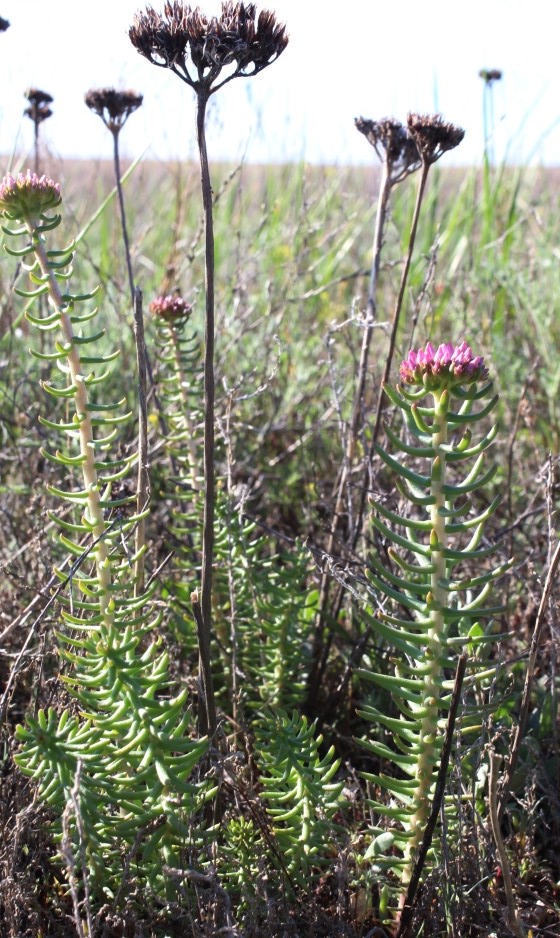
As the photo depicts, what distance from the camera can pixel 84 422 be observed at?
1489 millimetres

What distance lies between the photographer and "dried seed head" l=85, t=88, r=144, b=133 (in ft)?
8.55

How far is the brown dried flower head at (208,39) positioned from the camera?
1368mm

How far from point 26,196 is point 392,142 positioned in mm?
1093

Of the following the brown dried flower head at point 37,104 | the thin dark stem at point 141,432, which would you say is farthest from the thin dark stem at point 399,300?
the brown dried flower head at point 37,104

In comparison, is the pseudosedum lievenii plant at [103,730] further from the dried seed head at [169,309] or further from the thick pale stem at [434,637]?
the dried seed head at [169,309]

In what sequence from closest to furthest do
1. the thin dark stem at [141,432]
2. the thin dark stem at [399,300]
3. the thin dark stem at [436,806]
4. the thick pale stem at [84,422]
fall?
the thin dark stem at [436,806], the thick pale stem at [84,422], the thin dark stem at [141,432], the thin dark stem at [399,300]

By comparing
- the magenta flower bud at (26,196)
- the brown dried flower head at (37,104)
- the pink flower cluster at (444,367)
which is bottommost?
the pink flower cluster at (444,367)

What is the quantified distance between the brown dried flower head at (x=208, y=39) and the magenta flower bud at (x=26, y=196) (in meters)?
0.27

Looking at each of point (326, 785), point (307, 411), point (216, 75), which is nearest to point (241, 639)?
point (326, 785)

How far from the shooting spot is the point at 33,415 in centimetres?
296

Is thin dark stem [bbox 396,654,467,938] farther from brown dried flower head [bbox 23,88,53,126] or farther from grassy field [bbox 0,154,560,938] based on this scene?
brown dried flower head [bbox 23,88,53,126]

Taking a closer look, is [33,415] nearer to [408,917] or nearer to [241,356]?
[241,356]

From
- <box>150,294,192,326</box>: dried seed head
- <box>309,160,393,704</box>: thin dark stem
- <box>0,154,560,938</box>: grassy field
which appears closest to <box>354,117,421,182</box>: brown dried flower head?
<box>309,160,393,704</box>: thin dark stem

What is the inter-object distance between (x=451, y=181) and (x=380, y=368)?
14.1 ft
